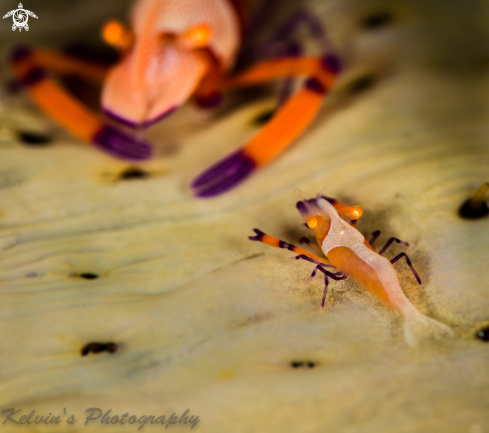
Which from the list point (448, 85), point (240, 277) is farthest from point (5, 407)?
point (448, 85)

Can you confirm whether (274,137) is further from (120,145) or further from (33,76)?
(33,76)

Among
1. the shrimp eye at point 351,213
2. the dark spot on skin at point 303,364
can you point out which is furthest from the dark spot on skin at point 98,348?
the shrimp eye at point 351,213

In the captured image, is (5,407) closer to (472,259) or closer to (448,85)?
(472,259)

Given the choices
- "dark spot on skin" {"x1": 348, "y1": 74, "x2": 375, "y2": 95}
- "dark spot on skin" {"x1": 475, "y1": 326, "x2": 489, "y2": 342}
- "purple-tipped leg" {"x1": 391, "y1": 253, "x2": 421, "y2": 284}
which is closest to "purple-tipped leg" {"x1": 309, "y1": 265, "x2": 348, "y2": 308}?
"purple-tipped leg" {"x1": 391, "y1": 253, "x2": 421, "y2": 284}

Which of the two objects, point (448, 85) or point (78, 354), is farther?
point (448, 85)

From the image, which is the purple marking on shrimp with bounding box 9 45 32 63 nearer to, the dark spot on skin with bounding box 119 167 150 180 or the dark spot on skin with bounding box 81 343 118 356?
the dark spot on skin with bounding box 119 167 150 180

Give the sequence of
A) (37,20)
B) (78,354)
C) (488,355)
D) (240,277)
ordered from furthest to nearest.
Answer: (37,20), (240,277), (78,354), (488,355)

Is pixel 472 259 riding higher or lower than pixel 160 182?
lower
